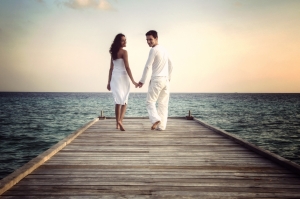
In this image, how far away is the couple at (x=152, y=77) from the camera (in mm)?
5898

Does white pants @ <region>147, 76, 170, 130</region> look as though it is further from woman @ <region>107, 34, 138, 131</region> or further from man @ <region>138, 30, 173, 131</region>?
woman @ <region>107, 34, 138, 131</region>

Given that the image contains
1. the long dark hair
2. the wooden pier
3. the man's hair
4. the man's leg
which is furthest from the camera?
the man's leg

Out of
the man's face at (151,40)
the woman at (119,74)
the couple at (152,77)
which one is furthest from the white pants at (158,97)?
the man's face at (151,40)

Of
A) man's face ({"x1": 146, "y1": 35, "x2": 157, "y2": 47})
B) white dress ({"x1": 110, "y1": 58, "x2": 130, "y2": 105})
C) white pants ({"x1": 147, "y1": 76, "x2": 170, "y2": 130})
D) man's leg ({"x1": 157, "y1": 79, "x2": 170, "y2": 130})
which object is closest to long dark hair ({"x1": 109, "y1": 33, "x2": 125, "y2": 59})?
white dress ({"x1": 110, "y1": 58, "x2": 130, "y2": 105})

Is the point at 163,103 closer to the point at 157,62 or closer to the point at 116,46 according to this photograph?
the point at 157,62

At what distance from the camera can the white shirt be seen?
5871mm

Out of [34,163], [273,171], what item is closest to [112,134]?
[34,163]

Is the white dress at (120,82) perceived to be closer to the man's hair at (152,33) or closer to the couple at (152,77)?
the couple at (152,77)

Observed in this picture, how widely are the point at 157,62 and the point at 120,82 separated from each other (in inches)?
39.2

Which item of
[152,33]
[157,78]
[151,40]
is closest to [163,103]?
[157,78]

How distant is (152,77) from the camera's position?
610 cm

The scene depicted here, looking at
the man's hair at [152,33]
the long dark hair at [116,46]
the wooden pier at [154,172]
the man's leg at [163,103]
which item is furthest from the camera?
the man's leg at [163,103]

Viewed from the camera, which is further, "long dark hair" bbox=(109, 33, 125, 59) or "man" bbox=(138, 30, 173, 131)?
"long dark hair" bbox=(109, 33, 125, 59)

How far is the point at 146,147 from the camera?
4.43 meters
